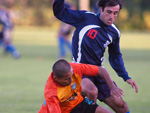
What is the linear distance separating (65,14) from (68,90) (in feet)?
4.01

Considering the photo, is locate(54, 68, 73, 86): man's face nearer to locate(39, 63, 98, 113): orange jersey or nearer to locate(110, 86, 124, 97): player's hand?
locate(39, 63, 98, 113): orange jersey

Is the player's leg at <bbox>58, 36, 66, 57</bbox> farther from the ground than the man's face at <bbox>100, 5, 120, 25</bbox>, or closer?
closer

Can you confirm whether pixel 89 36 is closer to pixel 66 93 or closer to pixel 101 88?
pixel 101 88

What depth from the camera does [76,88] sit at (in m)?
5.11

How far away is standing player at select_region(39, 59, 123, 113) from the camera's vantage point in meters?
4.76

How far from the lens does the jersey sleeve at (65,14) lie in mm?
5602

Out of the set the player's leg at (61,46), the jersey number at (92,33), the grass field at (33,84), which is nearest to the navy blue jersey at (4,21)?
the grass field at (33,84)

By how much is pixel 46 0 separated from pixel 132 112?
43.7 meters

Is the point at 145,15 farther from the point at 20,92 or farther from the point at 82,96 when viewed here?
the point at 82,96

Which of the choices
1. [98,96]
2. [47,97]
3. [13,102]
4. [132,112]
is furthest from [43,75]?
[47,97]

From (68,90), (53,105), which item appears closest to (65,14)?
(68,90)

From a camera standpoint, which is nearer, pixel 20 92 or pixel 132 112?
pixel 132 112

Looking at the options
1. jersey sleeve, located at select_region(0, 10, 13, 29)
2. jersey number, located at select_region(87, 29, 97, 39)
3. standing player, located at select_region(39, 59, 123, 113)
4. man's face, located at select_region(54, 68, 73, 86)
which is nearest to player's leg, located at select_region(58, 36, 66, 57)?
jersey sleeve, located at select_region(0, 10, 13, 29)

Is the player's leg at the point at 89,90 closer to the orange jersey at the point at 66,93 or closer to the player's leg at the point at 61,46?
the orange jersey at the point at 66,93
